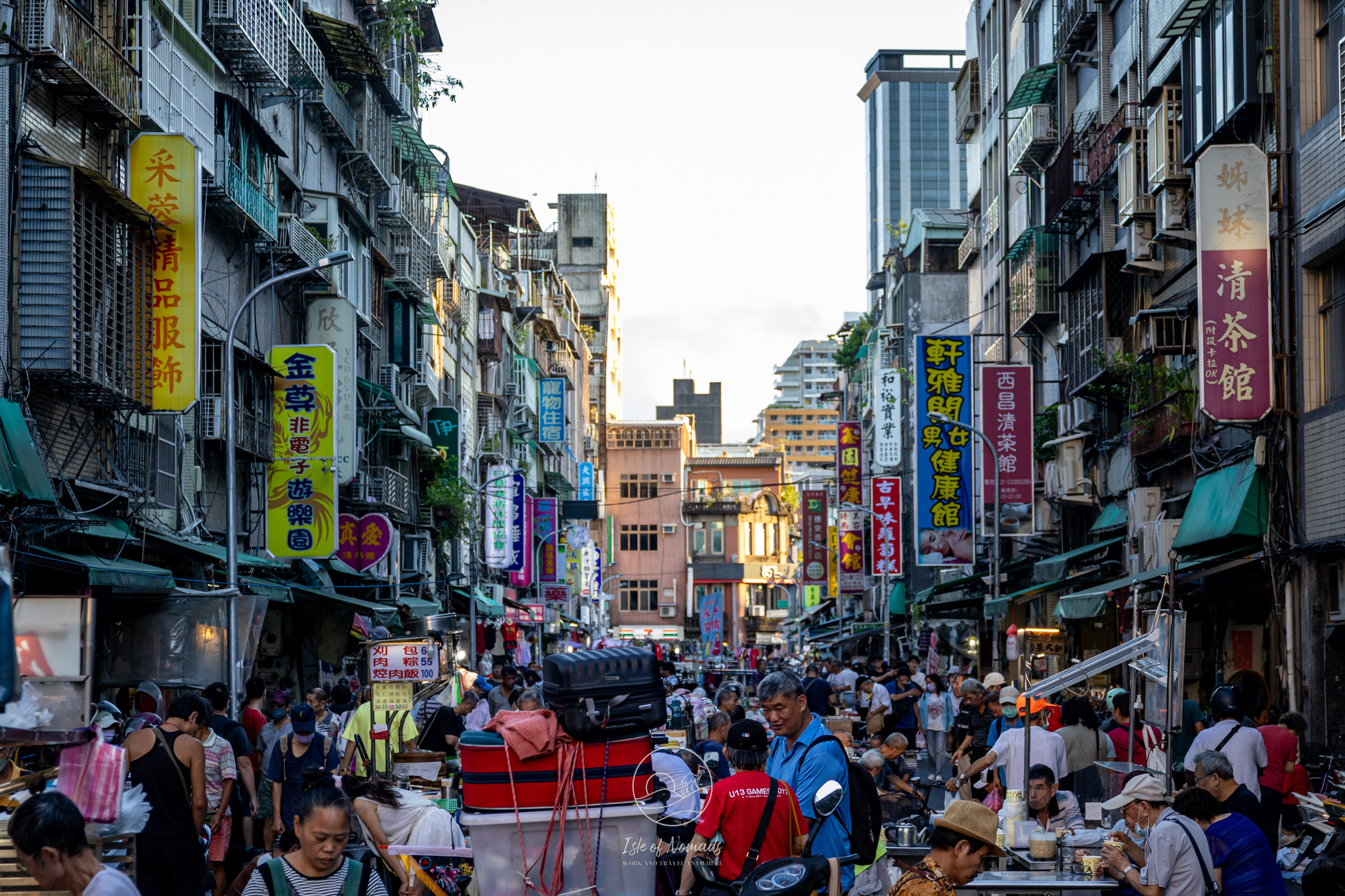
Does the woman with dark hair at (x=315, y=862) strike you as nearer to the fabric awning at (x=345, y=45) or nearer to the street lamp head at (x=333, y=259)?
the street lamp head at (x=333, y=259)

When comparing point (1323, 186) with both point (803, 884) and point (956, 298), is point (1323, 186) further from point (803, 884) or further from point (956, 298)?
point (956, 298)

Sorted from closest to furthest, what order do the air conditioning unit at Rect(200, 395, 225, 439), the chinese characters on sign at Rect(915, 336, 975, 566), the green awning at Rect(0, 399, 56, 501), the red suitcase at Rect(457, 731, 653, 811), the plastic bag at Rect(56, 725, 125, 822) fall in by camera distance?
the plastic bag at Rect(56, 725, 125, 822) < the red suitcase at Rect(457, 731, 653, 811) < the green awning at Rect(0, 399, 56, 501) < the air conditioning unit at Rect(200, 395, 225, 439) < the chinese characters on sign at Rect(915, 336, 975, 566)

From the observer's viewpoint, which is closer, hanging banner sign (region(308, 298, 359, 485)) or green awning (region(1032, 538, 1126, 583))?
green awning (region(1032, 538, 1126, 583))

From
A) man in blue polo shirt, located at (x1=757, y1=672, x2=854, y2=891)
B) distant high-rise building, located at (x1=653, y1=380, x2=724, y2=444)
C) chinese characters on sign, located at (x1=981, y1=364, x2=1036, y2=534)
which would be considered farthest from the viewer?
distant high-rise building, located at (x1=653, y1=380, x2=724, y2=444)

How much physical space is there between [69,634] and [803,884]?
3679mm

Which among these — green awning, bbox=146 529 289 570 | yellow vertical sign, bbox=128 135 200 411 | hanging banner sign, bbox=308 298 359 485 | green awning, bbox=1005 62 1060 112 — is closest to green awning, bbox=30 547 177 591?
green awning, bbox=146 529 289 570

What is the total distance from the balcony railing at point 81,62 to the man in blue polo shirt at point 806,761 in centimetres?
1215

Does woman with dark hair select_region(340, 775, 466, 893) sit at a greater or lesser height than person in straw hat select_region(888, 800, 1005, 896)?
lesser

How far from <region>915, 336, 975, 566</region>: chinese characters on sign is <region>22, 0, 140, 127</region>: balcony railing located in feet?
68.2

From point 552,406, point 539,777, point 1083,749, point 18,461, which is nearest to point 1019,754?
point 1083,749

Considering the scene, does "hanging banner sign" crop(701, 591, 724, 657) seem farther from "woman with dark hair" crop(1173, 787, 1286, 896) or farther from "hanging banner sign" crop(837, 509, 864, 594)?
"woman with dark hair" crop(1173, 787, 1286, 896)

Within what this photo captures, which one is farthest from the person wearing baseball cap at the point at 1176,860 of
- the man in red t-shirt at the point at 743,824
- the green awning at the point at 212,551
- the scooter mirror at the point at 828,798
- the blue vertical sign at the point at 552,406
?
the blue vertical sign at the point at 552,406

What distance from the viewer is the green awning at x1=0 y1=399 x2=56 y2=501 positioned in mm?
14500

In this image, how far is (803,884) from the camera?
6531 millimetres
